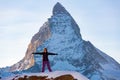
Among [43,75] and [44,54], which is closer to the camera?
[43,75]

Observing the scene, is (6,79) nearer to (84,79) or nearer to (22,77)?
(22,77)

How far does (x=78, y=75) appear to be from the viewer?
998 inches

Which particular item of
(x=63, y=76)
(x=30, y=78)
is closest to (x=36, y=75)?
(x=30, y=78)

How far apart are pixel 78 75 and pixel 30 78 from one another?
3.22 meters

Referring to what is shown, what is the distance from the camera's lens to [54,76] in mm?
25734

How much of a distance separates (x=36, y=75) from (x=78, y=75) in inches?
116

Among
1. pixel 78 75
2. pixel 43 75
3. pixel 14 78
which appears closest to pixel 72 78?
pixel 78 75

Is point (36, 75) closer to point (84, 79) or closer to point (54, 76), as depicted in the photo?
point (54, 76)

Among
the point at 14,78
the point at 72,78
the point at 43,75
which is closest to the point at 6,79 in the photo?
the point at 14,78

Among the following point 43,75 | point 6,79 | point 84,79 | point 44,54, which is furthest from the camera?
point 44,54

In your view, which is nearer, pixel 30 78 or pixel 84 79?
pixel 84 79

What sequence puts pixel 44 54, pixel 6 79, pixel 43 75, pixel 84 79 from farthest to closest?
pixel 44 54 < pixel 6 79 < pixel 43 75 < pixel 84 79

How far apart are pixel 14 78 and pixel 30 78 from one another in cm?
140

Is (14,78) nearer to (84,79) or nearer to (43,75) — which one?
(43,75)
